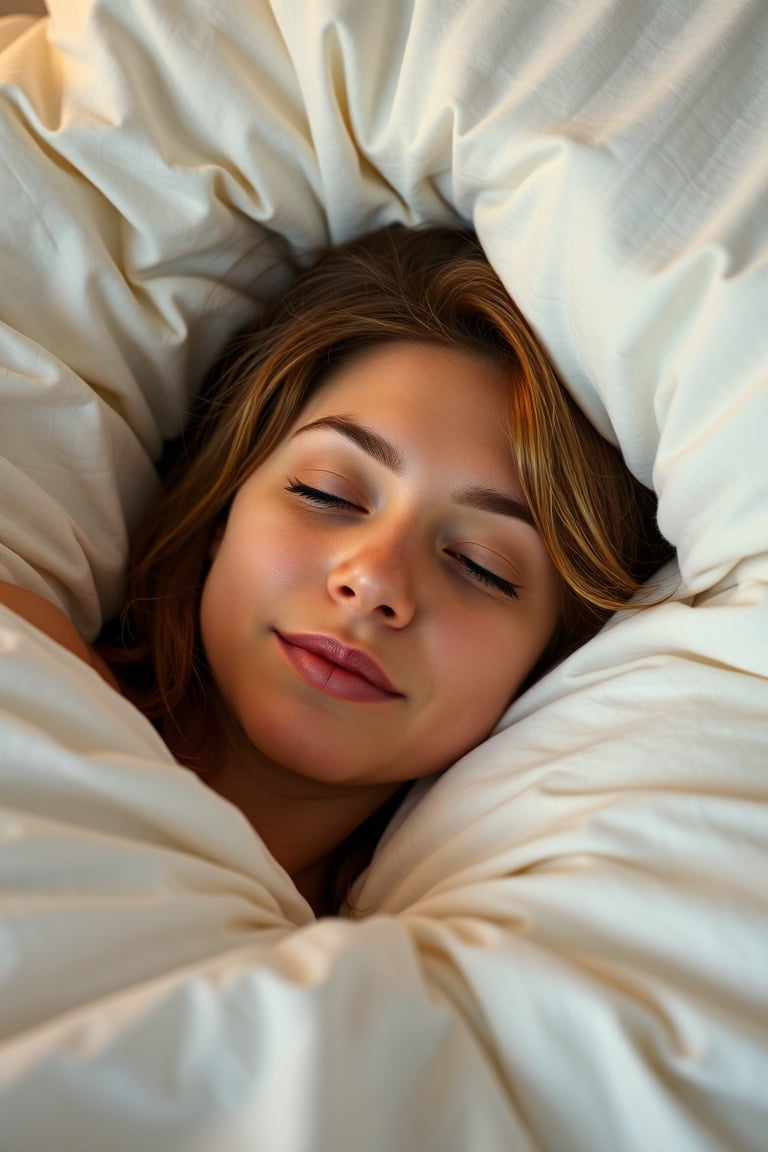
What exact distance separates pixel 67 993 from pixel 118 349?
25.5 inches

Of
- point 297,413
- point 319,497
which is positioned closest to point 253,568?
point 319,497

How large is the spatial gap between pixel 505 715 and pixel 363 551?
0.74 ft

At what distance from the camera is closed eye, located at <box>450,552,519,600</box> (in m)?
0.99

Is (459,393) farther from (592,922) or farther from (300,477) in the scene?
(592,922)

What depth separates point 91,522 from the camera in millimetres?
1038

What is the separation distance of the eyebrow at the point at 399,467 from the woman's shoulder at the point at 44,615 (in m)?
0.29

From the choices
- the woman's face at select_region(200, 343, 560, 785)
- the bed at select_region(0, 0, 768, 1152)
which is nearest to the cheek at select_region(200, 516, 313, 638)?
the woman's face at select_region(200, 343, 560, 785)

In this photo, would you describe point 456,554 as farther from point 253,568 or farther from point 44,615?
point 44,615

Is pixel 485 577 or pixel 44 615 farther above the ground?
pixel 485 577

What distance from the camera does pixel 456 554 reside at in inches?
38.7

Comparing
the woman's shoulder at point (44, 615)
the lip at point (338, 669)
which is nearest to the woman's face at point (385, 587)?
the lip at point (338, 669)

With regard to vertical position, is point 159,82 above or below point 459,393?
above

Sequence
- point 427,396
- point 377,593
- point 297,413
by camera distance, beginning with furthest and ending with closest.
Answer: point 297,413, point 427,396, point 377,593

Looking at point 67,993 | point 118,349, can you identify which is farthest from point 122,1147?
point 118,349
